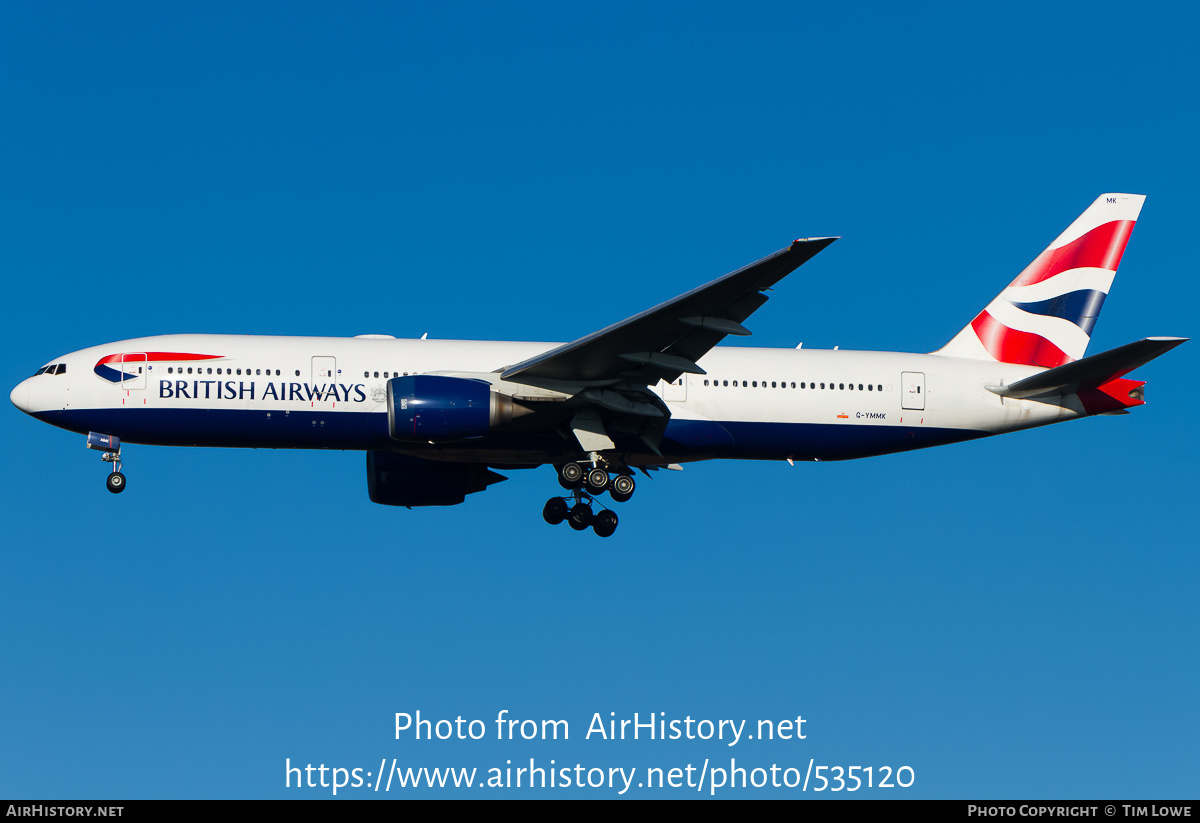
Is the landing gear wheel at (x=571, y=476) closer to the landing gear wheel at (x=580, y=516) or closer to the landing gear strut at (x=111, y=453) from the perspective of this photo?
the landing gear wheel at (x=580, y=516)

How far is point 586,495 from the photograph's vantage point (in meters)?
33.5

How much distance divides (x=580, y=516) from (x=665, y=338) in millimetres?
5494

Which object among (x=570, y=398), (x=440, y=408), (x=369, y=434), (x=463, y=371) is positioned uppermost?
(x=463, y=371)

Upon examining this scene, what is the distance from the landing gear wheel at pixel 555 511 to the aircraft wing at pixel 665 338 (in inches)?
142

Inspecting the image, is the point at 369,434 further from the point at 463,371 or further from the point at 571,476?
the point at 571,476

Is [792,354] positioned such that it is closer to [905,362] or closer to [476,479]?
[905,362]

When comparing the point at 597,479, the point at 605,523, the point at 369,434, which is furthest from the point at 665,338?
the point at 369,434

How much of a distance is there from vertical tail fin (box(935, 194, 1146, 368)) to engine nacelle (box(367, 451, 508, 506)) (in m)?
12.1

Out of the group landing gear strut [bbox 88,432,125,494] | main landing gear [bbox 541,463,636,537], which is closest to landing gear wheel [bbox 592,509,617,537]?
main landing gear [bbox 541,463,636,537]

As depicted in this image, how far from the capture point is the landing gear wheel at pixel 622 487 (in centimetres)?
3312

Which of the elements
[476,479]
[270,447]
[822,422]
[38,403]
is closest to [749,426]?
[822,422]

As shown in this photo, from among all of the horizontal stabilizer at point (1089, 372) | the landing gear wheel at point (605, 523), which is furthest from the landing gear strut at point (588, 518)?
the horizontal stabilizer at point (1089, 372)

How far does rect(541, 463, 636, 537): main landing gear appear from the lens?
Result: 107ft

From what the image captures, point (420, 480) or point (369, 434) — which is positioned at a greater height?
point (420, 480)
